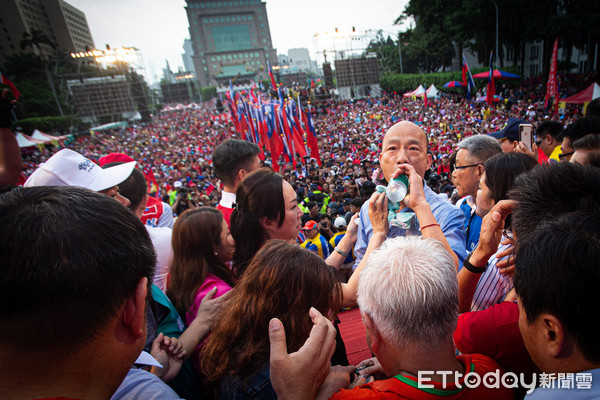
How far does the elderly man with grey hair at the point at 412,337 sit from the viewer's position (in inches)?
42.0

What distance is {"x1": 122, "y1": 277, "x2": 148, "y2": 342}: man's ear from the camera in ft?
2.98

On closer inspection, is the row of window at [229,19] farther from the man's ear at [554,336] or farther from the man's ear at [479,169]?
the man's ear at [554,336]

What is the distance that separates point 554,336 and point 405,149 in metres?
1.58

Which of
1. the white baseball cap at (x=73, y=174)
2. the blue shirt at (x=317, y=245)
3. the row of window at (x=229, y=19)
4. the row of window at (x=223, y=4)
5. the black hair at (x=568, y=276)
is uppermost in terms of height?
the row of window at (x=223, y=4)

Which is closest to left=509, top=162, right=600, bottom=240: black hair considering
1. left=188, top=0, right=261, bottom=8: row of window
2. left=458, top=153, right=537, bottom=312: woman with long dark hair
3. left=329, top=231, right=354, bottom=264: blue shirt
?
left=458, top=153, right=537, bottom=312: woman with long dark hair

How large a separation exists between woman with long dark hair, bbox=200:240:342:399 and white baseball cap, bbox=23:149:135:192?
1739 mm

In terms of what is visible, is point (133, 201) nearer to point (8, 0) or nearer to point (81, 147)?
point (81, 147)

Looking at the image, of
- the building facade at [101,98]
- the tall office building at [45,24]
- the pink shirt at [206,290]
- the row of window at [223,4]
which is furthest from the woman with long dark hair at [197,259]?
the row of window at [223,4]

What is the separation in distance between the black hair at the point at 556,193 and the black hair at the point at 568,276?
45 centimetres

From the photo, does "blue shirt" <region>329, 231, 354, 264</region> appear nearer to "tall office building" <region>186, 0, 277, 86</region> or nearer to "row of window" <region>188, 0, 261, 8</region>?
"tall office building" <region>186, 0, 277, 86</region>

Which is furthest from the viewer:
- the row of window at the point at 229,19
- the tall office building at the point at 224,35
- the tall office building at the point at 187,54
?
the tall office building at the point at 187,54

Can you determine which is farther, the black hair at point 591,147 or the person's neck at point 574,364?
the black hair at point 591,147

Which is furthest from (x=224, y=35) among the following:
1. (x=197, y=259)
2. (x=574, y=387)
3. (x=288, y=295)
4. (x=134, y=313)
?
(x=574, y=387)

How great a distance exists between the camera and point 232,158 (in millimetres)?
3434
